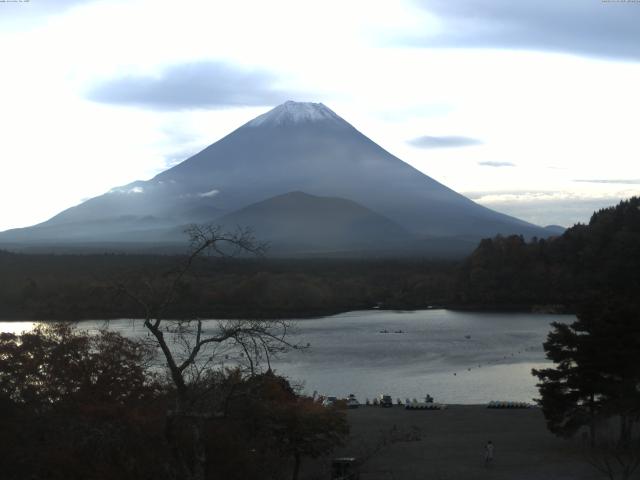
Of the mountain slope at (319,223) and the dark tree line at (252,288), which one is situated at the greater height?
the mountain slope at (319,223)

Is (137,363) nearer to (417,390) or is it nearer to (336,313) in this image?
(417,390)

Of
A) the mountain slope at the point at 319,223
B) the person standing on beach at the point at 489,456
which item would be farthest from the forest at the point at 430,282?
the mountain slope at the point at 319,223

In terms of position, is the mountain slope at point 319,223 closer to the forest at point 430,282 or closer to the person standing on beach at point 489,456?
the forest at point 430,282

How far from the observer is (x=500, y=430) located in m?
13.0

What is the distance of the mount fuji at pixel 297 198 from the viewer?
360 feet

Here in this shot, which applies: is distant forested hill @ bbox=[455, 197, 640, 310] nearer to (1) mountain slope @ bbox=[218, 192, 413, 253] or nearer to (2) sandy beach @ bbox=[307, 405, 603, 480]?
(2) sandy beach @ bbox=[307, 405, 603, 480]

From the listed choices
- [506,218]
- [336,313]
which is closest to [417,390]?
[336,313]

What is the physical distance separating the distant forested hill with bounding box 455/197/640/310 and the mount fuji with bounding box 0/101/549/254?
5653 cm

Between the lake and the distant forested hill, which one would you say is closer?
the lake

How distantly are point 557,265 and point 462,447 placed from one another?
37025 mm

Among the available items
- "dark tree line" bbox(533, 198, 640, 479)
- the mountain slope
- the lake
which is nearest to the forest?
the lake

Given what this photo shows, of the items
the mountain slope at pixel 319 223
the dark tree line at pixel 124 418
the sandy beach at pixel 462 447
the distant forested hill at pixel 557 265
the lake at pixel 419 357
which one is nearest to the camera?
the dark tree line at pixel 124 418

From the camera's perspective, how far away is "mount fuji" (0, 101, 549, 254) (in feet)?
360

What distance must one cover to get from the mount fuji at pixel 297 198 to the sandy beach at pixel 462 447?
9101 cm
